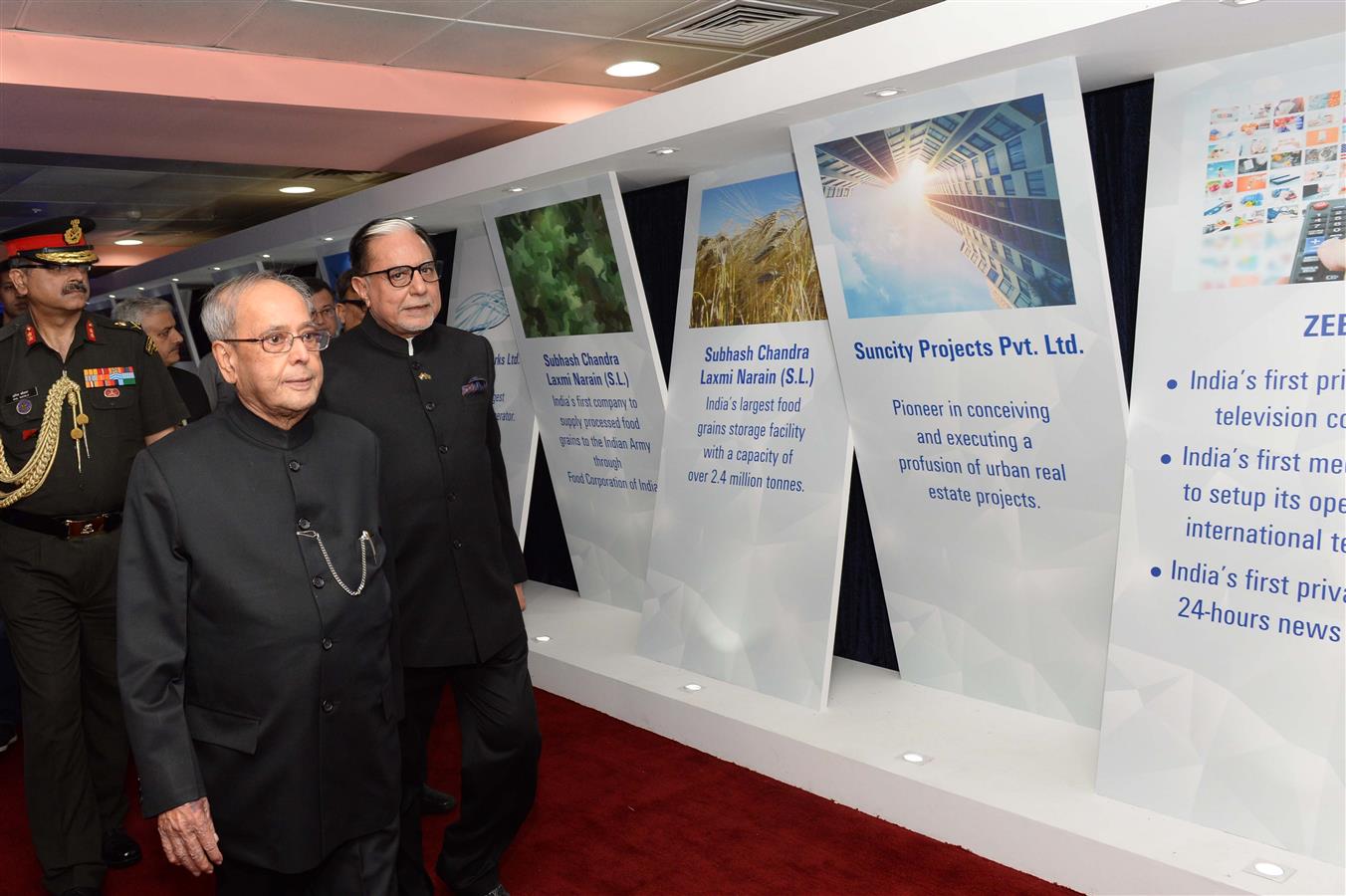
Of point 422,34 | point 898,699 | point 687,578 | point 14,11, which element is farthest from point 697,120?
point 14,11

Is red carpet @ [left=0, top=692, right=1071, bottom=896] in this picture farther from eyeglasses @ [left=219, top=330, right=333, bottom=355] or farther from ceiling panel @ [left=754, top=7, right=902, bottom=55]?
ceiling panel @ [left=754, top=7, right=902, bottom=55]

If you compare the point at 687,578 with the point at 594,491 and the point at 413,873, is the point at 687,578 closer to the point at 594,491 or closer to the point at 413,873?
the point at 594,491

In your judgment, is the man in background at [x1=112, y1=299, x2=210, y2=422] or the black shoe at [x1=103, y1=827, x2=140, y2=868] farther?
the man in background at [x1=112, y1=299, x2=210, y2=422]

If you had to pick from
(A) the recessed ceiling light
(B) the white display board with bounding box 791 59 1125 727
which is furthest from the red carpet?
(A) the recessed ceiling light

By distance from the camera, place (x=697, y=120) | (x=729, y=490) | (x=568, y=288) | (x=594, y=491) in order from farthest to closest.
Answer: (x=594, y=491) → (x=568, y=288) → (x=729, y=490) → (x=697, y=120)

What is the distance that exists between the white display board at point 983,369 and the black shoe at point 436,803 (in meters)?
1.73

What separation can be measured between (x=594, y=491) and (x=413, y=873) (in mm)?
3020

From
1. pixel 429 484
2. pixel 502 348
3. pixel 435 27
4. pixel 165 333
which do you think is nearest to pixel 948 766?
pixel 429 484

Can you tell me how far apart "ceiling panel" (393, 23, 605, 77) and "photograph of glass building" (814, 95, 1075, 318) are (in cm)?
161

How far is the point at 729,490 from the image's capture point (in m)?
4.69

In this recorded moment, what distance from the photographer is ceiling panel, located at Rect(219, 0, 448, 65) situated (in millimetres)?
4430

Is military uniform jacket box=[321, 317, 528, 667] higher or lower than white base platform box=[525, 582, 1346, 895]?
higher

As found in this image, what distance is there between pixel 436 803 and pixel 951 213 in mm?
2553

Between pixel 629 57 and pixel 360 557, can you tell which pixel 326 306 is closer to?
pixel 629 57
